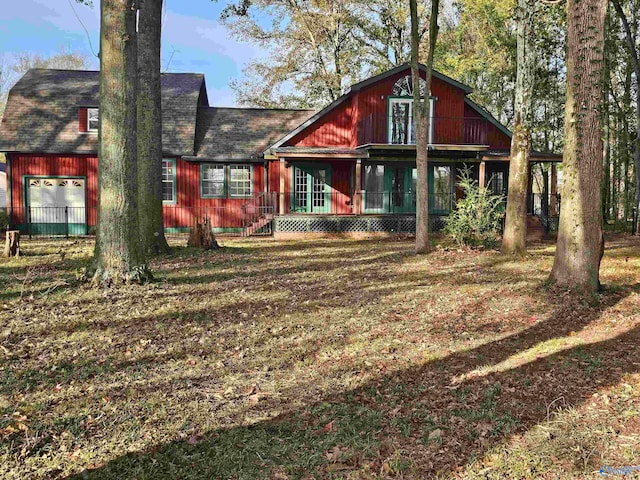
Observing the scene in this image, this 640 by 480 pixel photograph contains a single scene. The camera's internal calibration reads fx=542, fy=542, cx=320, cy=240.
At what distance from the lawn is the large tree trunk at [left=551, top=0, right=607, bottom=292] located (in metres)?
0.54

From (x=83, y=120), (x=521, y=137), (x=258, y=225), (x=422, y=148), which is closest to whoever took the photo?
(x=521, y=137)

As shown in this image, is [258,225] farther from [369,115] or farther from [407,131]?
[407,131]

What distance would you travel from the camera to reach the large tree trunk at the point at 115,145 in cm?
854

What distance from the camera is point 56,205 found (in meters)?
22.1

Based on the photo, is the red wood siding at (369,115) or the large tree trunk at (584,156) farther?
the red wood siding at (369,115)

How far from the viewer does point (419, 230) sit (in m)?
13.7

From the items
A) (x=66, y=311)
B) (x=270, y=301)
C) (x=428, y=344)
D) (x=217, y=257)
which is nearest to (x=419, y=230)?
(x=217, y=257)

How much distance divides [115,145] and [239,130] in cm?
1583

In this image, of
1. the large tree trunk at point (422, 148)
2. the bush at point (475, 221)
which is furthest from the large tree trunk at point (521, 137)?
the large tree trunk at point (422, 148)

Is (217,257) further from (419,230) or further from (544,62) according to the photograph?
(544,62)

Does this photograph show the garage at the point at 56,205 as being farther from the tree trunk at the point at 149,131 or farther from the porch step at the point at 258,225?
the tree trunk at the point at 149,131

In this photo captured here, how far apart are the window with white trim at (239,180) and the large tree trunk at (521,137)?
509 inches

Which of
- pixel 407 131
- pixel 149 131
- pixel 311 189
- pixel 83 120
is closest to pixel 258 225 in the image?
pixel 311 189

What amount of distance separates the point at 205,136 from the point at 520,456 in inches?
848
